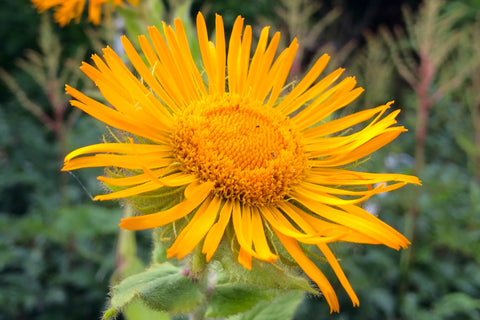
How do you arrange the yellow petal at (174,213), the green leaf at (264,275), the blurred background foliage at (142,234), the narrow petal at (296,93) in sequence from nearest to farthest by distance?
the yellow petal at (174,213) < the green leaf at (264,275) < the narrow petal at (296,93) < the blurred background foliage at (142,234)

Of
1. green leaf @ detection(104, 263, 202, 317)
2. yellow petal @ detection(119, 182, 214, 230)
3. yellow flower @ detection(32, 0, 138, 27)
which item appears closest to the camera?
yellow petal @ detection(119, 182, 214, 230)

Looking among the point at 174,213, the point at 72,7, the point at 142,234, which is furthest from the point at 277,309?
the point at 142,234

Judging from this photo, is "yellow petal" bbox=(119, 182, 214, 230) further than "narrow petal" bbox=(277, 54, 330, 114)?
No

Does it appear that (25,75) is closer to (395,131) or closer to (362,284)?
(362,284)

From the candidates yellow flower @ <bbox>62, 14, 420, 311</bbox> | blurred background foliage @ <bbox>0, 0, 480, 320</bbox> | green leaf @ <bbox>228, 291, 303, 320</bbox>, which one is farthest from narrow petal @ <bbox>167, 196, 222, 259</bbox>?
blurred background foliage @ <bbox>0, 0, 480, 320</bbox>

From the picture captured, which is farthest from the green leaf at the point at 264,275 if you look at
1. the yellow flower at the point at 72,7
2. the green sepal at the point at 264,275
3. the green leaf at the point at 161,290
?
the yellow flower at the point at 72,7

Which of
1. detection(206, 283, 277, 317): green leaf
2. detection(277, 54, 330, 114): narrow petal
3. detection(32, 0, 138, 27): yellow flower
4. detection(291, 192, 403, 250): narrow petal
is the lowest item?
detection(206, 283, 277, 317): green leaf

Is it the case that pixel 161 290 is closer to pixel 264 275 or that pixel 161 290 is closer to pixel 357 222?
pixel 264 275

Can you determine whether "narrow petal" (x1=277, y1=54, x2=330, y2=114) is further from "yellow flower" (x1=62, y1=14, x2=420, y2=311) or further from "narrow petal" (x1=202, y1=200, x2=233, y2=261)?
"narrow petal" (x1=202, y1=200, x2=233, y2=261)

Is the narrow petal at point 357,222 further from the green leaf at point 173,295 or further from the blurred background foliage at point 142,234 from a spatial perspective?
the blurred background foliage at point 142,234
